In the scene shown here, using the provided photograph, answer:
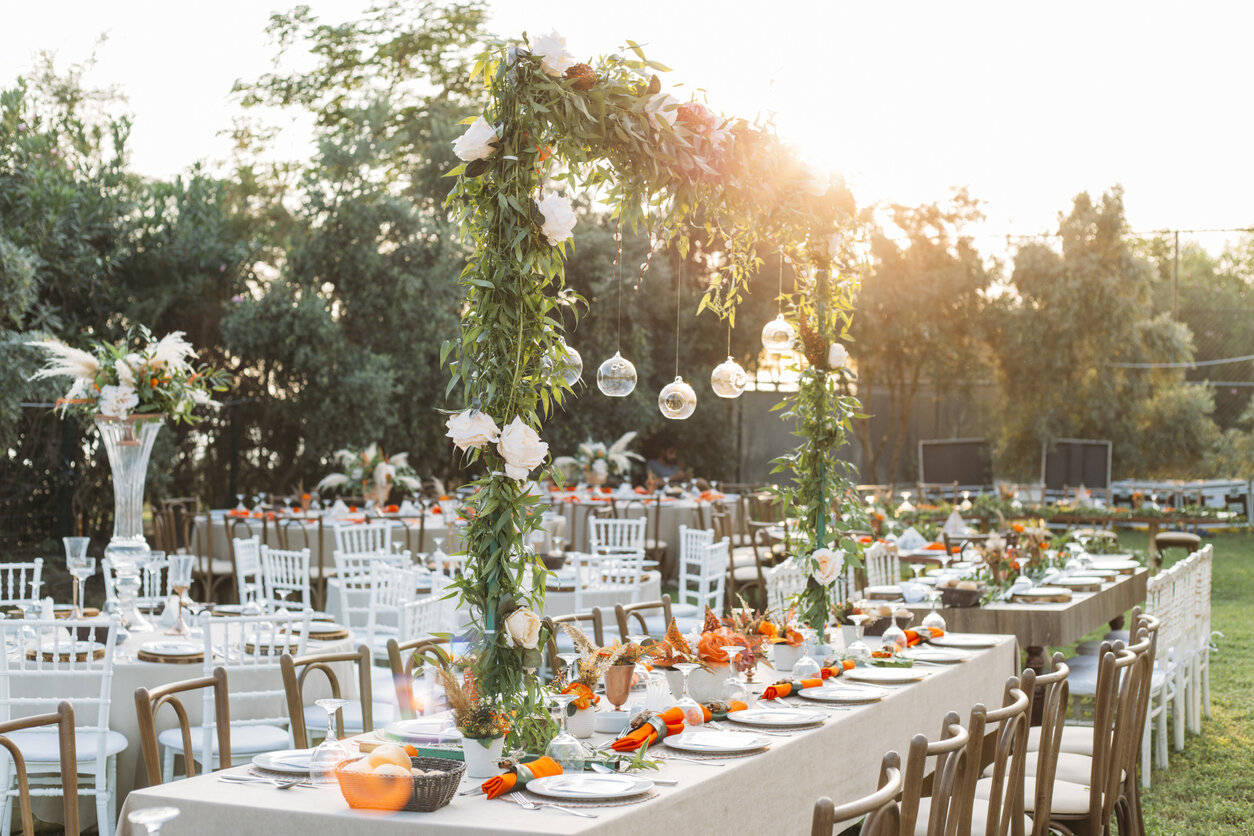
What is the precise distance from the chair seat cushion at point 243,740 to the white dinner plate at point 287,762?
69.7 inches

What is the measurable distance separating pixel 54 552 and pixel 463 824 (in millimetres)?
11652

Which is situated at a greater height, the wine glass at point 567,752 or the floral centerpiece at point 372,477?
the floral centerpiece at point 372,477

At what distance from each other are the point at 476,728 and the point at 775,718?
39.7 inches

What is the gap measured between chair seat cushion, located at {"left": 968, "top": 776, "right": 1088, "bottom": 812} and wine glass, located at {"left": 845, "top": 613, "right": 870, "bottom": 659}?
0.69 metres

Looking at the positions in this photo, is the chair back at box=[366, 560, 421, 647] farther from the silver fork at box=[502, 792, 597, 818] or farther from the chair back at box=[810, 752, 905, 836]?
the chair back at box=[810, 752, 905, 836]

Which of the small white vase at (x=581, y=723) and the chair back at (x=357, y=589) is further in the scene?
the chair back at (x=357, y=589)

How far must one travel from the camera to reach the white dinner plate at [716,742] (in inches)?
126

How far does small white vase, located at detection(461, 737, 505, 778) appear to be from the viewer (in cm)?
298

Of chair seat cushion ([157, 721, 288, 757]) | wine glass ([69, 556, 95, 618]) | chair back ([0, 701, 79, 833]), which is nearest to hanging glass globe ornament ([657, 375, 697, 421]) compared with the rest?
chair seat cushion ([157, 721, 288, 757])

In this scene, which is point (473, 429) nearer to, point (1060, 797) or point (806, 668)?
point (806, 668)

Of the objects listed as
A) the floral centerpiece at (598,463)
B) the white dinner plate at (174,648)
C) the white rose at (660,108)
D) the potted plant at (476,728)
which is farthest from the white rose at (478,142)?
the floral centerpiece at (598,463)

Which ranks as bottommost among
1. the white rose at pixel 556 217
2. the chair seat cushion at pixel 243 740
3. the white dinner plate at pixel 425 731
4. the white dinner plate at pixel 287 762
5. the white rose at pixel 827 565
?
the chair seat cushion at pixel 243 740

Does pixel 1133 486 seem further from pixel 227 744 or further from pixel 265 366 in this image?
pixel 227 744

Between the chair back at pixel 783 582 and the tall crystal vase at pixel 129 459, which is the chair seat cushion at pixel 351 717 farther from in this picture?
the chair back at pixel 783 582
